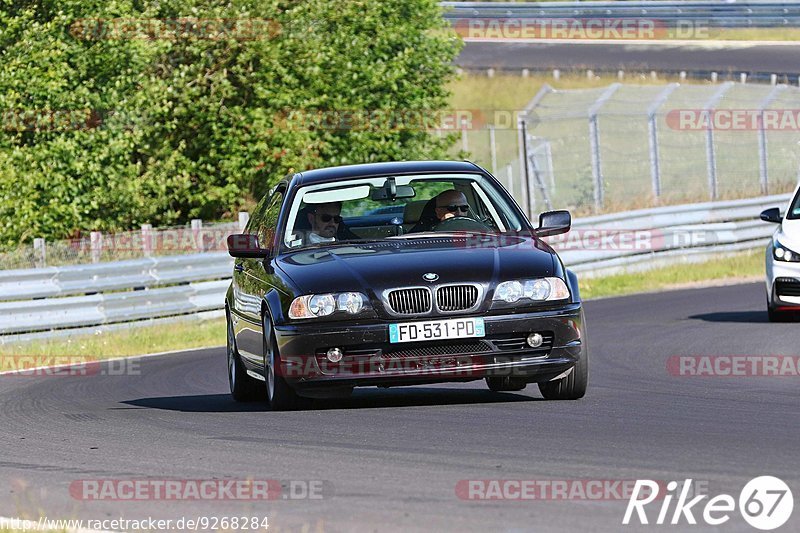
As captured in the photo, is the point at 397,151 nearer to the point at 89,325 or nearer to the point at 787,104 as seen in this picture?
the point at 787,104

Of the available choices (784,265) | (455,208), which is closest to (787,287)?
(784,265)

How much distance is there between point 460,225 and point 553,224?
23.3 inches

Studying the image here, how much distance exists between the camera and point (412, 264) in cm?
997

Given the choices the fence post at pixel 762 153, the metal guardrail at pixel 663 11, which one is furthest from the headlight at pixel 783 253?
the metal guardrail at pixel 663 11

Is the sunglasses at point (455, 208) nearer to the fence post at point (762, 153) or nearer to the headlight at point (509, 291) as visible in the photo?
the headlight at point (509, 291)

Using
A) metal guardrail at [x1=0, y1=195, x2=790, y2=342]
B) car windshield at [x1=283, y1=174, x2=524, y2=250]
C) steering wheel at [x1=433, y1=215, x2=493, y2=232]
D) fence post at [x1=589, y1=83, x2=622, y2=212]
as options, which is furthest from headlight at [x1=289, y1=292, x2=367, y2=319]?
fence post at [x1=589, y1=83, x2=622, y2=212]

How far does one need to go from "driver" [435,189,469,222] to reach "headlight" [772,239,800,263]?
6.63m

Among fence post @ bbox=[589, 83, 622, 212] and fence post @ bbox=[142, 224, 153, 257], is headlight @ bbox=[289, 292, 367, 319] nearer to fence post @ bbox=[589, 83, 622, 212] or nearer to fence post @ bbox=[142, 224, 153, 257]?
fence post @ bbox=[142, 224, 153, 257]

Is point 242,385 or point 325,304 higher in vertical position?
point 325,304

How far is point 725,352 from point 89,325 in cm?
890

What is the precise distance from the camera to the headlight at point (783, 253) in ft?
55.7

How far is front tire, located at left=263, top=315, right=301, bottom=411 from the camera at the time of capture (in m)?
10.1

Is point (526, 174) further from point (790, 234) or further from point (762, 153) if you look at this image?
point (790, 234)

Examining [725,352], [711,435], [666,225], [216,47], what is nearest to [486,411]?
[711,435]
